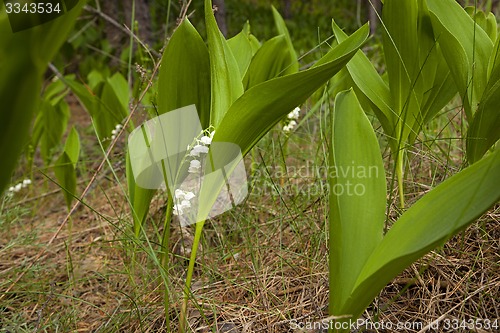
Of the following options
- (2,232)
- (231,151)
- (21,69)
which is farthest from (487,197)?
(2,232)

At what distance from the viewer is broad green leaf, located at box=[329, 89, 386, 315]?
770mm

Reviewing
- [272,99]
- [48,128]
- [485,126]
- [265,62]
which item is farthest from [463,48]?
[48,128]

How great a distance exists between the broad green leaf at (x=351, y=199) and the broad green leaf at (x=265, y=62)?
76 cm

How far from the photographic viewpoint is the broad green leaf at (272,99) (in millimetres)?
801

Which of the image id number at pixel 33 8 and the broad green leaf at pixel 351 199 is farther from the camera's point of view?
the broad green leaf at pixel 351 199

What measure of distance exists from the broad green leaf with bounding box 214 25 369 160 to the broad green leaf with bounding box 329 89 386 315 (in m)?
0.07

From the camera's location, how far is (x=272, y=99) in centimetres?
84

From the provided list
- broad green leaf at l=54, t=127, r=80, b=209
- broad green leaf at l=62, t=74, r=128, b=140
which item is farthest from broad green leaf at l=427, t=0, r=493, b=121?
broad green leaf at l=62, t=74, r=128, b=140

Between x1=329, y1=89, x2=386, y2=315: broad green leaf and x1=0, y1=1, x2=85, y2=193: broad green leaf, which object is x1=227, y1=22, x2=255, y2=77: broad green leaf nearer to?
x1=329, y1=89, x2=386, y2=315: broad green leaf

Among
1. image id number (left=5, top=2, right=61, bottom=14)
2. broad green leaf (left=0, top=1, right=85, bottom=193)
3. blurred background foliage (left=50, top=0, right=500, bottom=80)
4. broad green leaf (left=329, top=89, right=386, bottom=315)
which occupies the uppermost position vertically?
image id number (left=5, top=2, right=61, bottom=14)

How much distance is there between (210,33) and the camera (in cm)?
99
